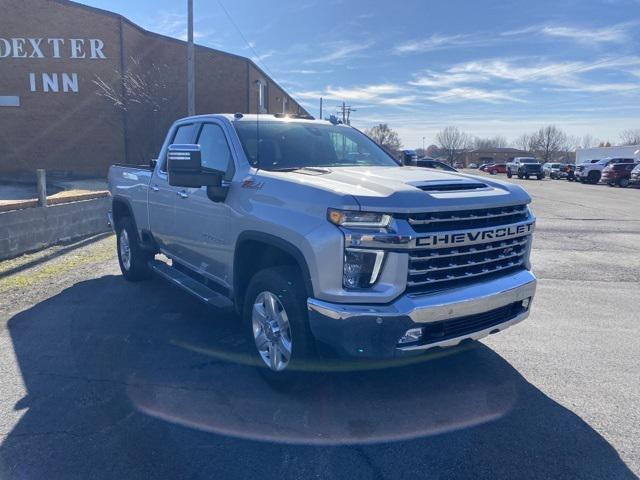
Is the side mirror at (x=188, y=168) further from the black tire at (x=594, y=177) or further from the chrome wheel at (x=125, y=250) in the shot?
the black tire at (x=594, y=177)

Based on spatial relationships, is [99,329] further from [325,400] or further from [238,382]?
[325,400]

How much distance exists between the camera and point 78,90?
1013 inches

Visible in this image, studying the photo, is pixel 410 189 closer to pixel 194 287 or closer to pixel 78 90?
pixel 194 287

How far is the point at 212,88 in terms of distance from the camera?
29.5 m

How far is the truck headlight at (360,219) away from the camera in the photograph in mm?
3059

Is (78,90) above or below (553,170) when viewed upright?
above

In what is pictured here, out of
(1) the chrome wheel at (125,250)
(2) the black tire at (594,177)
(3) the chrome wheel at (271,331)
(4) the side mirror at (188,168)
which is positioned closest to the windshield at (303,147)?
(4) the side mirror at (188,168)

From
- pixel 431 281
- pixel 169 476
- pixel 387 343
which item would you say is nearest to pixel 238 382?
pixel 169 476

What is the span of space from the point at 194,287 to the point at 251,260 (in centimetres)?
105

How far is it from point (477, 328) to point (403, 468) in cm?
107

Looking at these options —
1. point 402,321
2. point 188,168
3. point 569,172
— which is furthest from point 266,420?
point 569,172

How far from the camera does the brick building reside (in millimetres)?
24938

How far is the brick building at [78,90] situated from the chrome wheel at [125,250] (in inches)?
751

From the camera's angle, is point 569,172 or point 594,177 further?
point 569,172
